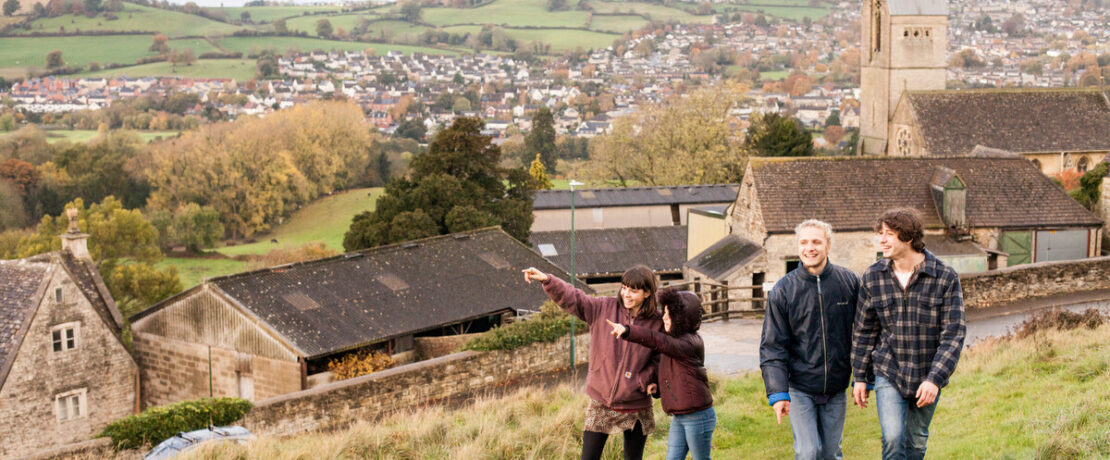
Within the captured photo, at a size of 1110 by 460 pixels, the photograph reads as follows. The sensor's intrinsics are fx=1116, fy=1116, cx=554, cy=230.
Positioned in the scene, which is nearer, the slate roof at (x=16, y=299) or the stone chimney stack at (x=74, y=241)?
the slate roof at (x=16, y=299)

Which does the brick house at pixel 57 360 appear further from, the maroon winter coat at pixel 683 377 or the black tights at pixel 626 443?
the maroon winter coat at pixel 683 377

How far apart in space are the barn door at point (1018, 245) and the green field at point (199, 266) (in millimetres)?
51177

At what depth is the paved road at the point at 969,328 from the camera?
61.5 feet

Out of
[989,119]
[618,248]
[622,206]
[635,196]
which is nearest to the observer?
[618,248]

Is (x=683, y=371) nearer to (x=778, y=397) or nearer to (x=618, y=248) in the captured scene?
(x=778, y=397)

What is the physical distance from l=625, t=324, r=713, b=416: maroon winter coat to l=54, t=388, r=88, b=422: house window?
23041 millimetres

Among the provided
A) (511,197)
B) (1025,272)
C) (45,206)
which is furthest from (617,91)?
(1025,272)

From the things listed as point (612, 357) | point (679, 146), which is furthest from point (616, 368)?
point (679, 146)

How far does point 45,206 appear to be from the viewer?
79.7 m

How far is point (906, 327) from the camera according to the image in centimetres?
691

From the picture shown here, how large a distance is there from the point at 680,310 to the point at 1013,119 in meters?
49.1

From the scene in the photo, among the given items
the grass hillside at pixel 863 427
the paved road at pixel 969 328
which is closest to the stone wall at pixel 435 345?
the paved road at pixel 969 328

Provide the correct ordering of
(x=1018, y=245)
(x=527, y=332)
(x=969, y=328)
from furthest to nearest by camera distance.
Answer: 1. (x=1018, y=245)
2. (x=527, y=332)
3. (x=969, y=328)

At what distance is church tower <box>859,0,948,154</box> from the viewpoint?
5959 centimetres
